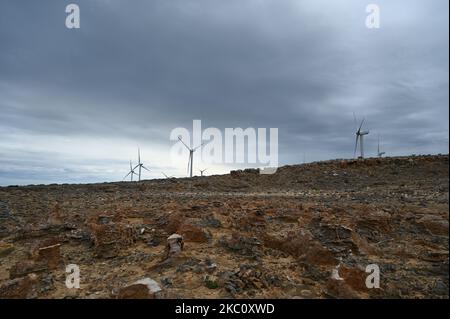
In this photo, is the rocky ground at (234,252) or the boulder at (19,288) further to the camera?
the boulder at (19,288)

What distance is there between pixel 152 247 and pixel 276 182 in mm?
18529

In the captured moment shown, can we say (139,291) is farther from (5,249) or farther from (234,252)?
(5,249)

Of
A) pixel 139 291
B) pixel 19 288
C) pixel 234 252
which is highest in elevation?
pixel 234 252

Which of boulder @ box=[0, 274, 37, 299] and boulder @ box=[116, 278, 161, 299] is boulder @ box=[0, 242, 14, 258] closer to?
boulder @ box=[0, 274, 37, 299]

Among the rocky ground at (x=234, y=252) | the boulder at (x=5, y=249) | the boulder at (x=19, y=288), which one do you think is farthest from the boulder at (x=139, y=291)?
the boulder at (x=5, y=249)

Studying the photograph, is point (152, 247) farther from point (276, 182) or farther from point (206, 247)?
point (276, 182)

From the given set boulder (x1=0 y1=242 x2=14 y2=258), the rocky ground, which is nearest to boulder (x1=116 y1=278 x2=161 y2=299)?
the rocky ground

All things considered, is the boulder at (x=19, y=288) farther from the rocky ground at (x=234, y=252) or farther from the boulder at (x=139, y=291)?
the boulder at (x=139, y=291)

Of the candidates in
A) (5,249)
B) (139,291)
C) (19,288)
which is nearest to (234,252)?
(139,291)

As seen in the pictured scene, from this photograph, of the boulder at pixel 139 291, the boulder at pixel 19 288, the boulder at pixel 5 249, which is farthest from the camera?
the boulder at pixel 5 249
